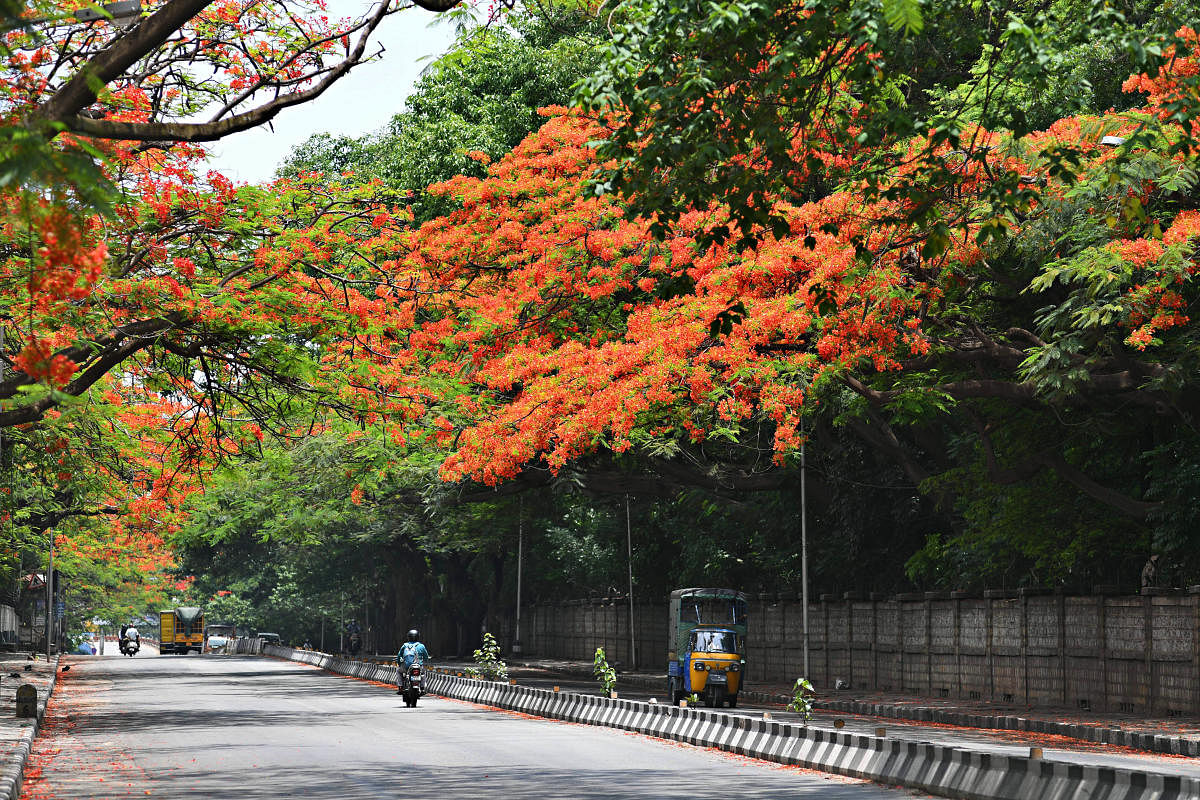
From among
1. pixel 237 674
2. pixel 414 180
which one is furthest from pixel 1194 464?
pixel 237 674

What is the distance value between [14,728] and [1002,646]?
57.1 ft

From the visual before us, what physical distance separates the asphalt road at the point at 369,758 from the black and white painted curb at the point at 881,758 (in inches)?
10.9

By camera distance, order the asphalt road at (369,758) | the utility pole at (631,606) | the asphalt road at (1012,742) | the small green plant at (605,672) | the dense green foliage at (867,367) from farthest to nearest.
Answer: the utility pole at (631,606)
the small green plant at (605,672)
the asphalt road at (1012,742)
the asphalt road at (369,758)
the dense green foliage at (867,367)

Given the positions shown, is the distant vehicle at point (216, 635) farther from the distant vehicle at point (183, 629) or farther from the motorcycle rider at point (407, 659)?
the motorcycle rider at point (407, 659)

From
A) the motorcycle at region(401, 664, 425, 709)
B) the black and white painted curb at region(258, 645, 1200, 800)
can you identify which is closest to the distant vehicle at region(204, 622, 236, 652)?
the motorcycle at region(401, 664, 425, 709)

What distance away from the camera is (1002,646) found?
29047 mm

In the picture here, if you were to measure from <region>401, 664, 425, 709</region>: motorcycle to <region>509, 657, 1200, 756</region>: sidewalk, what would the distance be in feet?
24.6

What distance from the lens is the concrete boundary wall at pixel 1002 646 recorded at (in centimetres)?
2372

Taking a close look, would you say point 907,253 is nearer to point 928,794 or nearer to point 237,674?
point 928,794

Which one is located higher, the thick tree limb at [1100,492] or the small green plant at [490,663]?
the thick tree limb at [1100,492]

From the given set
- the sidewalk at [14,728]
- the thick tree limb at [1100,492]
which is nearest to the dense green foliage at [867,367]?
the thick tree limb at [1100,492]

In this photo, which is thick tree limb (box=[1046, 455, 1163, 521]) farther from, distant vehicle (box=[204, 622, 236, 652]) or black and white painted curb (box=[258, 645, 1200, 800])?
distant vehicle (box=[204, 622, 236, 652])

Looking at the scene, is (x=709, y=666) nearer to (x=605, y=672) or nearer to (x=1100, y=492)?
(x=605, y=672)

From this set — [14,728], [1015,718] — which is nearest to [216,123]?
[14,728]
